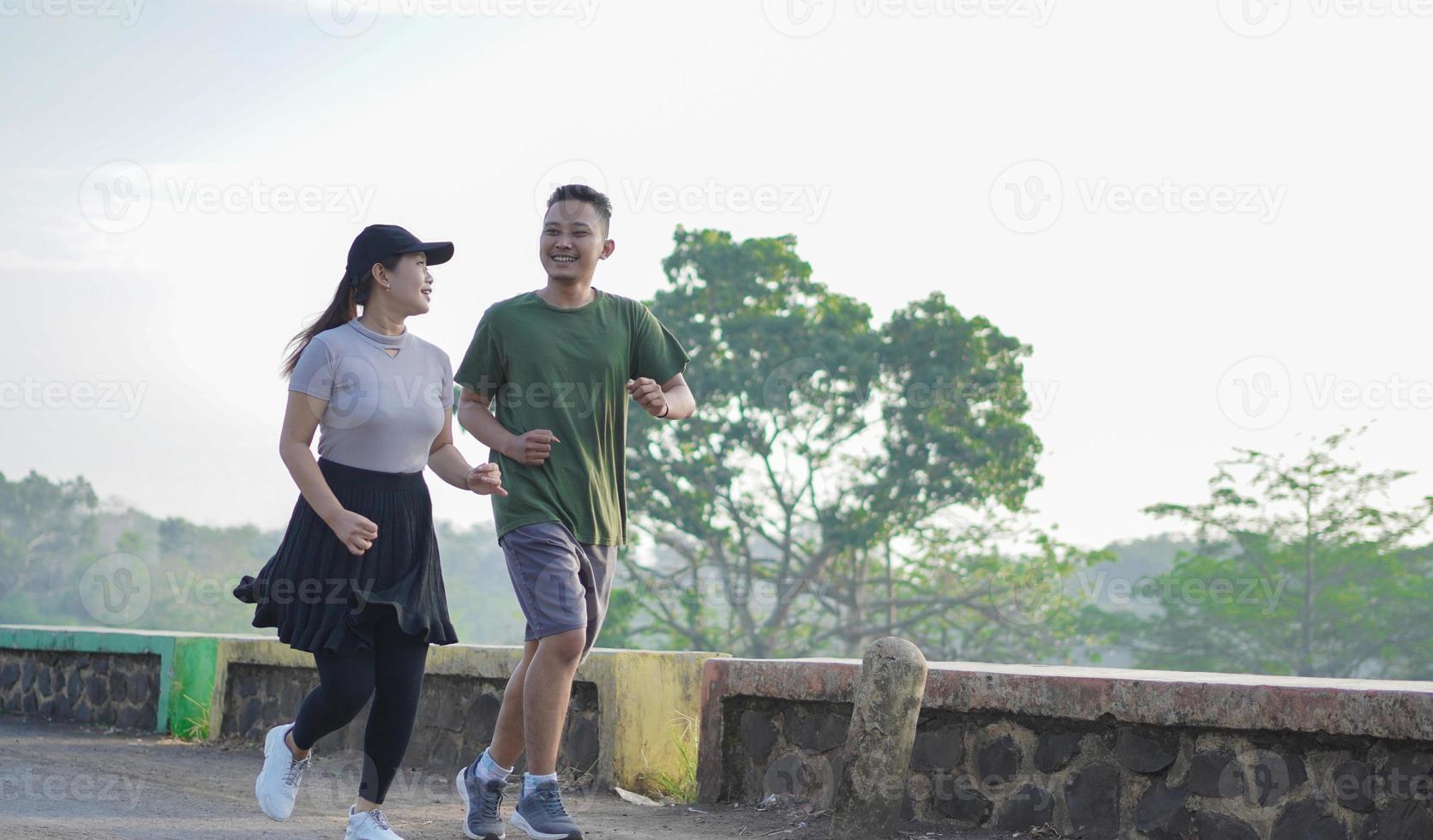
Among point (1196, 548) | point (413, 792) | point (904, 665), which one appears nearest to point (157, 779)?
point (413, 792)

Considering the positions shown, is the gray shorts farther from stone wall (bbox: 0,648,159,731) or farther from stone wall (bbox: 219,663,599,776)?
stone wall (bbox: 0,648,159,731)

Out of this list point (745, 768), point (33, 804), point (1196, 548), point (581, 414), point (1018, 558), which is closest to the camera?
point (581, 414)

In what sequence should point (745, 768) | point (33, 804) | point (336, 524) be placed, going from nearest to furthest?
1. point (336, 524)
2. point (33, 804)
3. point (745, 768)

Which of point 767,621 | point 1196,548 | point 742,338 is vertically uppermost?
point 742,338

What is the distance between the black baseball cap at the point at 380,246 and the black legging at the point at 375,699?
0.87 m

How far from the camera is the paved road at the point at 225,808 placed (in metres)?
3.55

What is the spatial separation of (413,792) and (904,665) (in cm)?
218

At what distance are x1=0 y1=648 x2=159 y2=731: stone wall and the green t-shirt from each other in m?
4.55

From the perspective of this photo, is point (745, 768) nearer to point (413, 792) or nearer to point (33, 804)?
point (413, 792)

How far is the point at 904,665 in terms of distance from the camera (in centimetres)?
347

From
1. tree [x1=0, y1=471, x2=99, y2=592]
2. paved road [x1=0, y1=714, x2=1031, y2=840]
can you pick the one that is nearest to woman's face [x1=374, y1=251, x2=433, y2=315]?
paved road [x1=0, y1=714, x2=1031, y2=840]

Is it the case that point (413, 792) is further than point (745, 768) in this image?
Yes

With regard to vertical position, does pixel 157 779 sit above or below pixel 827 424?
below

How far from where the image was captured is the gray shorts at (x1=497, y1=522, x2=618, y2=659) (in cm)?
321
